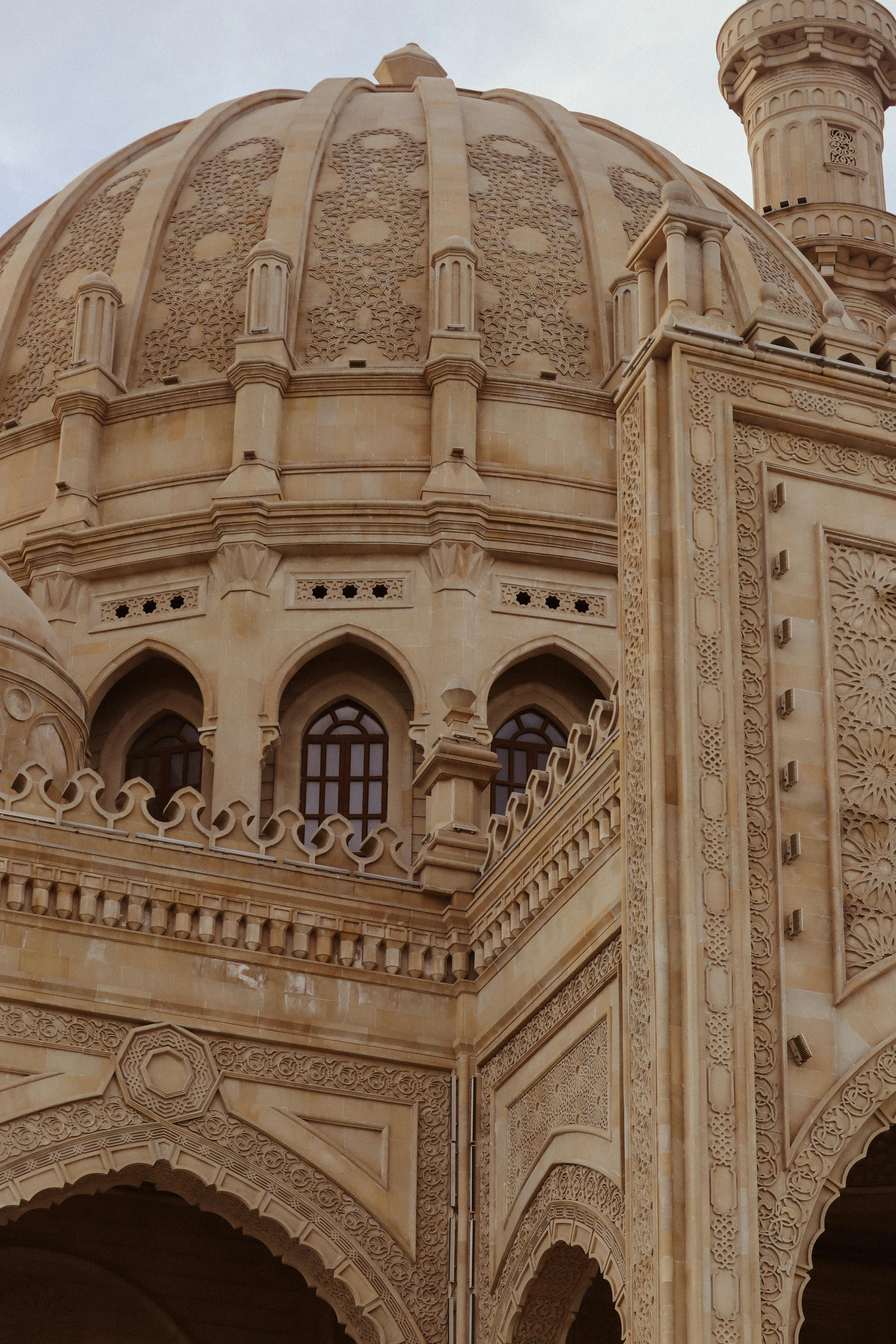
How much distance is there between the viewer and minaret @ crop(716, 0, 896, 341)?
2416cm

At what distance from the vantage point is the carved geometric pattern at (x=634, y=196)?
1938 centimetres

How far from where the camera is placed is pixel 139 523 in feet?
57.2

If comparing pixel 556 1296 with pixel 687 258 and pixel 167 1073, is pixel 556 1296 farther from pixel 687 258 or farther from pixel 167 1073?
pixel 687 258

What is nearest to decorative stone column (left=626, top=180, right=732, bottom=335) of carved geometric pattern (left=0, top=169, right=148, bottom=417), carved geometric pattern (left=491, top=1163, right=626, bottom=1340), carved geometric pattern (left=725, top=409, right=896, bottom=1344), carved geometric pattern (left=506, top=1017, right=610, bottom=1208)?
carved geometric pattern (left=725, top=409, right=896, bottom=1344)

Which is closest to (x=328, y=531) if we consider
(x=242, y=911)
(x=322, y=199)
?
(x=322, y=199)

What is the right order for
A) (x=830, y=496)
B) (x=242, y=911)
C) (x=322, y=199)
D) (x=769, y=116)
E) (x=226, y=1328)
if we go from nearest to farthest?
(x=830, y=496) < (x=242, y=911) < (x=226, y=1328) < (x=322, y=199) < (x=769, y=116)

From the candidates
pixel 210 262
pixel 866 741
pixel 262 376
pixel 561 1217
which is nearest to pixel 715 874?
pixel 866 741

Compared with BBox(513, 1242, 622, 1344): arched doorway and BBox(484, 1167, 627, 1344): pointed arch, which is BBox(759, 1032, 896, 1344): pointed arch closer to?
BBox(484, 1167, 627, 1344): pointed arch

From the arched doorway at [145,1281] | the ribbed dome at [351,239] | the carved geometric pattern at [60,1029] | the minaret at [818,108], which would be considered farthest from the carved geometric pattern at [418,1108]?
the minaret at [818,108]

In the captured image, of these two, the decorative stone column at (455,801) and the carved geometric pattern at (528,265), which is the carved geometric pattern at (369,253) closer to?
the carved geometric pattern at (528,265)

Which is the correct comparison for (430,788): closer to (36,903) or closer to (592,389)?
(36,903)

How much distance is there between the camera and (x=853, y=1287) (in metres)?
12.6

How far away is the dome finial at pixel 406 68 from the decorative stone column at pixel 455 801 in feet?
35.2

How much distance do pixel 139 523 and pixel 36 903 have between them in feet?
22.2
